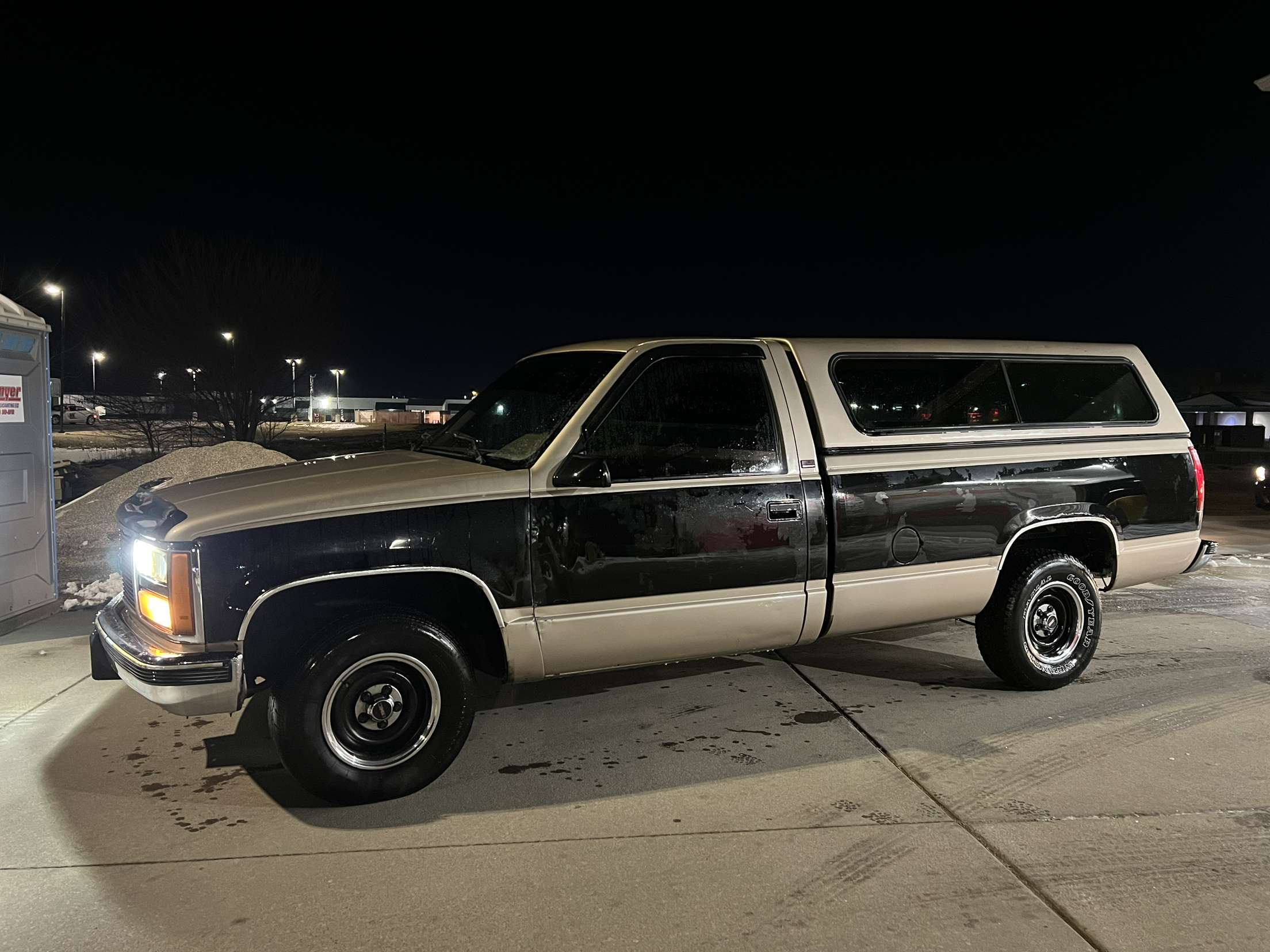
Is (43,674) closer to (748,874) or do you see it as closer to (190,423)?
(748,874)

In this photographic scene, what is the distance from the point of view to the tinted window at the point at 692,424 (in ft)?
14.2

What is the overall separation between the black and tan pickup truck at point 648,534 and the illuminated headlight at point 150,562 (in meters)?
0.02

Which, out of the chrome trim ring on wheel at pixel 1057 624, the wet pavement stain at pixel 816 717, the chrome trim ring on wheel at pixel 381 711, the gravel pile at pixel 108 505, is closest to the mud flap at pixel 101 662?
the chrome trim ring on wheel at pixel 381 711

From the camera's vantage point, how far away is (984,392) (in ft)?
18.0

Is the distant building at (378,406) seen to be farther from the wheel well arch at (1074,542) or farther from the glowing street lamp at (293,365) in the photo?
the wheel well arch at (1074,542)

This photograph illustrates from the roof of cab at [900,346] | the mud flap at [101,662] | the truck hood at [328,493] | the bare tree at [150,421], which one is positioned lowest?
the mud flap at [101,662]

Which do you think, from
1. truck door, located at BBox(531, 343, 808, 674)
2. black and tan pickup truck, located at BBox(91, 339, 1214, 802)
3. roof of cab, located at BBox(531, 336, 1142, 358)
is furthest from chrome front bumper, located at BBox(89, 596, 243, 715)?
roof of cab, located at BBox(531, 336, 1142, 358)

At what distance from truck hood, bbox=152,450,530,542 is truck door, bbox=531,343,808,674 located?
0.31 metres

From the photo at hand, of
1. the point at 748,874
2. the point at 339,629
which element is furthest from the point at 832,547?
the point at 339,629

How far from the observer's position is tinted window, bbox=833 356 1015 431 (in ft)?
16.5

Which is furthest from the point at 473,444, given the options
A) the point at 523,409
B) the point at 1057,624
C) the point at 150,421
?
the point at 150,421

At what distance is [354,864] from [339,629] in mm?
949

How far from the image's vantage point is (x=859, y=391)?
5043mm

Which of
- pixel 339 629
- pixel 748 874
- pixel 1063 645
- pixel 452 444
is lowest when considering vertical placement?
pixel 748 874
